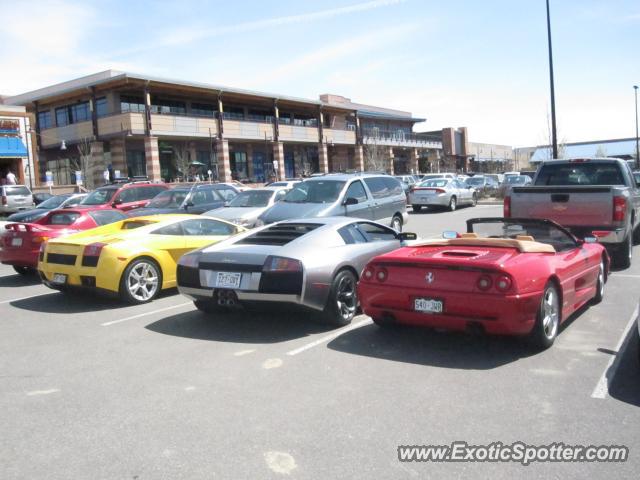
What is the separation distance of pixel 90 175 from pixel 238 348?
3732cm

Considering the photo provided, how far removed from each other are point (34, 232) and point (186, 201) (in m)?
5.82

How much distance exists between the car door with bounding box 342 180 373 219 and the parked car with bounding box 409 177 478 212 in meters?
10.2

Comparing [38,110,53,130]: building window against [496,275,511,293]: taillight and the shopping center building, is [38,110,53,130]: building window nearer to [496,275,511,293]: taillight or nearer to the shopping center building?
the shopping center building

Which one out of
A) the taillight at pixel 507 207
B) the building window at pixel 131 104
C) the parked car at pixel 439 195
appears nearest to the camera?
the taillight at pixel 507 207

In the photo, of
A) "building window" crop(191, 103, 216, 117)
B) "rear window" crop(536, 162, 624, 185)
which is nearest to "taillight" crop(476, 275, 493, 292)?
"rear window" crop(536, 162, 624, 185)

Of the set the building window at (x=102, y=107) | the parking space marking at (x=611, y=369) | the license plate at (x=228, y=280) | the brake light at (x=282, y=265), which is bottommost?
the parking space marking at (x=611, y=369)

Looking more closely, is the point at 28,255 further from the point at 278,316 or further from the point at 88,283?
the point at 278,316

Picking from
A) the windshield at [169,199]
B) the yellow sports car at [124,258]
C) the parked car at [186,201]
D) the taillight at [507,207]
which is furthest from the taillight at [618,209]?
the windshield at [169,199]

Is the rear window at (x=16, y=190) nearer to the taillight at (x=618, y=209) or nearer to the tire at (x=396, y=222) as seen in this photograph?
the tire at (x=396, y=222)

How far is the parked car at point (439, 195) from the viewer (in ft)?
79.7

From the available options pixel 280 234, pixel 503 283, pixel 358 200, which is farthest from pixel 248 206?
pixel 503 283

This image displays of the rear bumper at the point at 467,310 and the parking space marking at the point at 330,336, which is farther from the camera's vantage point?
the parking space marking at the point at 330,336

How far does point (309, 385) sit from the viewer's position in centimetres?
494

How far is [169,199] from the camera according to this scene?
16.4 m
